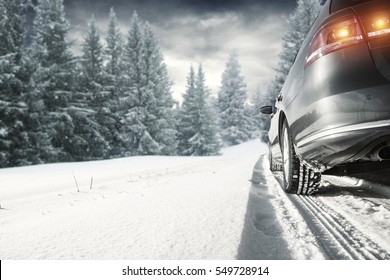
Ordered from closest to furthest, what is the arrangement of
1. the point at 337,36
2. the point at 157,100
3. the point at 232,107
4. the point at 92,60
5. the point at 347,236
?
the point at 347,236 → the point at 337,36 → the point at 92,60 → the point at 157,100 → the point at 232,107

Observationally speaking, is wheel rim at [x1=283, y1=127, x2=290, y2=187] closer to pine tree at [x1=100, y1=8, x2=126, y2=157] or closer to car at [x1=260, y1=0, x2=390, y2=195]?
car at [x1=260, y1=0, x2=390, y2=195]

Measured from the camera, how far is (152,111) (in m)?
25.7

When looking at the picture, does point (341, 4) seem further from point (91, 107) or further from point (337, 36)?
point (91, 107)

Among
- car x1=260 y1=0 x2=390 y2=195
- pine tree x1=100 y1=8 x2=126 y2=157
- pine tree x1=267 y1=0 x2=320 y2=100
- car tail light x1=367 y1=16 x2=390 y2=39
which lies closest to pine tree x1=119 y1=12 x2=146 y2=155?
pine tree x1=100 y1=8 x2=126 y2=157

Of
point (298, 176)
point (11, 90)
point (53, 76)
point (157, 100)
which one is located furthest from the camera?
point (157, 100)

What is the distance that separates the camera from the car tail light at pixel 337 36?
1.92m

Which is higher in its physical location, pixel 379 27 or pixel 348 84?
pixel 379 27

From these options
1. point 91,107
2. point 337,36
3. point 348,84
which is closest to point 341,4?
point 337,36

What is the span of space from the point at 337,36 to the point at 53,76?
1993cm

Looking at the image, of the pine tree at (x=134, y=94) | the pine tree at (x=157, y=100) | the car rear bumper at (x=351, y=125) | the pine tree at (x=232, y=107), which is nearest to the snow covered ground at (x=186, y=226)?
the car rear bumper at (x=351, y=125)

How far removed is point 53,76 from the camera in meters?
19.0
